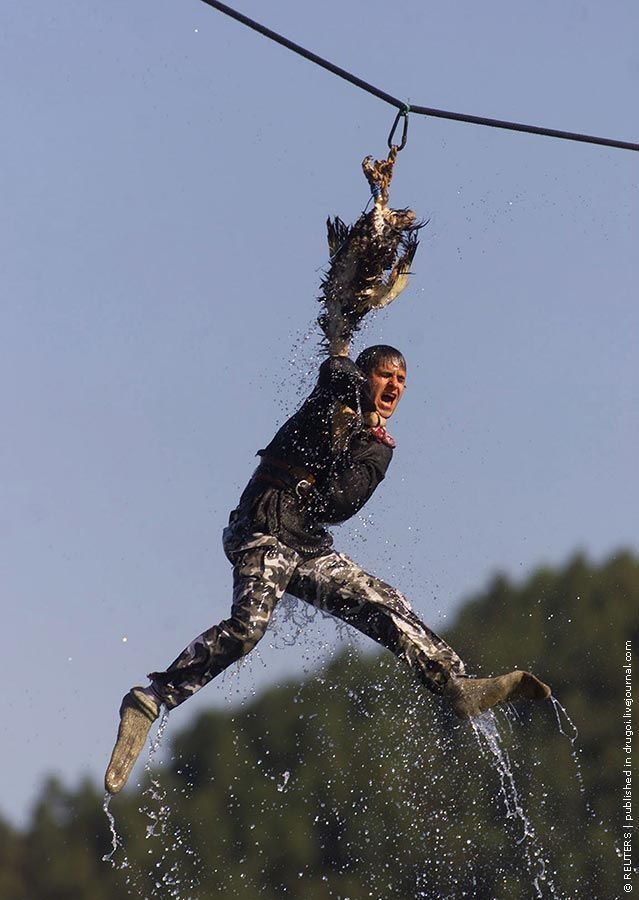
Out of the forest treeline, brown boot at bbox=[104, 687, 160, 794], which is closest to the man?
brown boot at bbox=[104, 687, 160, 794]

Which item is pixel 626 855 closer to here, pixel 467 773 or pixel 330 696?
pixel 467 773

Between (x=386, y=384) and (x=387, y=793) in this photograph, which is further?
(x=387, y=793)

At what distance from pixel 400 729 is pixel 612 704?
12.3 ft

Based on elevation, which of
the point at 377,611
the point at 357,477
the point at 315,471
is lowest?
the point at 377,611

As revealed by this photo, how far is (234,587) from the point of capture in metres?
11.8

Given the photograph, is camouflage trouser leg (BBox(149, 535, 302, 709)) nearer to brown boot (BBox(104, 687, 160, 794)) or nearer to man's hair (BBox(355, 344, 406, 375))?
brown boot (BBox(104, 687, 160, 794))

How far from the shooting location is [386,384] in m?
11.6

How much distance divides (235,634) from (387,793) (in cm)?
1882

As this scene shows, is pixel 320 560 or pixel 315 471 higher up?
pixel 315 471

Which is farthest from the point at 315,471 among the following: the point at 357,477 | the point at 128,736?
the point at 128,736

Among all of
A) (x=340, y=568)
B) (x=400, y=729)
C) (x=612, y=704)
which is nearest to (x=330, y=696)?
(x=400, y=729)

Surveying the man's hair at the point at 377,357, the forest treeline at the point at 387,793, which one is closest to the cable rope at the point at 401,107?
the man's hair at the point at 377,357

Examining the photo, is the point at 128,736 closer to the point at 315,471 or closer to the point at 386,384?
the point at 315,471

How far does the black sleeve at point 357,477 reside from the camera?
11.6 metres
